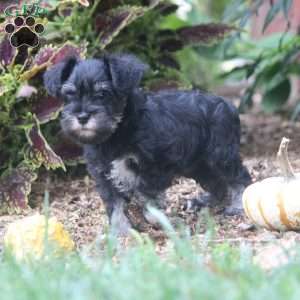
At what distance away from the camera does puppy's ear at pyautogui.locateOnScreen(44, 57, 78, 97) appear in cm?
625

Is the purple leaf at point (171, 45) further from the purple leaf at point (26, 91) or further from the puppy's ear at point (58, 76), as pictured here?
the puppy's ear at point (58, 76)

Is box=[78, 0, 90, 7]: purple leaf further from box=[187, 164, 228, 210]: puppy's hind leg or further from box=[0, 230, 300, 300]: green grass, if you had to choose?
box=[0, 230, 300, 300]: green grass

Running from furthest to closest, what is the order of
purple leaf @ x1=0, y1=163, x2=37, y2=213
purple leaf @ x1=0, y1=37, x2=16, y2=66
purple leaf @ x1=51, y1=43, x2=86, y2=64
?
purple leaf @ x1=0, y1=37, x2=16, y2=66
purple leaf @ x1=51, y1=43, x2=86, y2=64
purple leaf @ x1=0, y1=163, x2=37, y2=213

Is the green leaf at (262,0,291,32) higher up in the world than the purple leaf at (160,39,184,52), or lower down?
higher up

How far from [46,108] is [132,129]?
174cm

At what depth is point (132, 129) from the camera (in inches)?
244

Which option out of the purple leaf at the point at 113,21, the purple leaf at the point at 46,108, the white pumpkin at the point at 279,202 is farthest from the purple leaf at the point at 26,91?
the white pumpkin at the point at 279,202

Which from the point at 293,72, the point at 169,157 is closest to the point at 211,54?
the point at 293,72

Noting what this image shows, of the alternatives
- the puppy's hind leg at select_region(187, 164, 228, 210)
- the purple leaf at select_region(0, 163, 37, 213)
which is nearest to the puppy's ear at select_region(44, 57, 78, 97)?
the purple leaf at select_region(0, 163, 37, 213)

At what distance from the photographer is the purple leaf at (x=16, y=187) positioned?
7.38 metres

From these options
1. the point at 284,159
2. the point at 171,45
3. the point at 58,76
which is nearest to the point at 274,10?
the point at 171,45

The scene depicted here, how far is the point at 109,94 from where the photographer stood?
→ 6027 millimetres

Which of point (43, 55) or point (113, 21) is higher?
point (113, 21)

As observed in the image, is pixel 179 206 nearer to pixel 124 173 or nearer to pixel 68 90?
pixel 124 173
